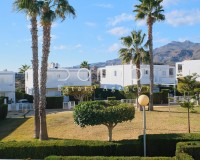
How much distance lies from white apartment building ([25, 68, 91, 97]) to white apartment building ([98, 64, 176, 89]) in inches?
271

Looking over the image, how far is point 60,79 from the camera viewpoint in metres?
53.5

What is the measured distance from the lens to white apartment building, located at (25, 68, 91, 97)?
173 ft

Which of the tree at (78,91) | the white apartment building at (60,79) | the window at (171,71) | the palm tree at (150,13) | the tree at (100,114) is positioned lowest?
the tree at (100,114)

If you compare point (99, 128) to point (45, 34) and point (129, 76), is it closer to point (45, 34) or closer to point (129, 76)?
point (45, 34)

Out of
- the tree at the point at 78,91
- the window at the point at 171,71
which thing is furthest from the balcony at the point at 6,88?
the window at the point at 171,71

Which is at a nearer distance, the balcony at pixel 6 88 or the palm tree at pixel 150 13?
the palm tree at pixel 150 13

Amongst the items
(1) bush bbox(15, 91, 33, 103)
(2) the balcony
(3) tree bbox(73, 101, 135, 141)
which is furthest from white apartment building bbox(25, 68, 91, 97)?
(3) tree bbox(73, 101, 135, 141)

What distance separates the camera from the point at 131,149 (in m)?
16.4

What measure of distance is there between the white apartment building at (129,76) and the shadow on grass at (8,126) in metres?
27.0

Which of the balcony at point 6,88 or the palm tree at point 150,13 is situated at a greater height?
the palm tree at point 150,13

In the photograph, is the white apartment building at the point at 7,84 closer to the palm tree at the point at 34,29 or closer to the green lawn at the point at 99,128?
the green lawn at the point at 99,128

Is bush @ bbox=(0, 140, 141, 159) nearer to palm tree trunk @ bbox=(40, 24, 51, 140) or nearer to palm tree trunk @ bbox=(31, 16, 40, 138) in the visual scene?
palm tree trunk @ bbox=(40, 24, 51, 140)

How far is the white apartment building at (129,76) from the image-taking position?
58.7 m

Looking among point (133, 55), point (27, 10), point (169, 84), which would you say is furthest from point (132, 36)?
point (169, 84)
